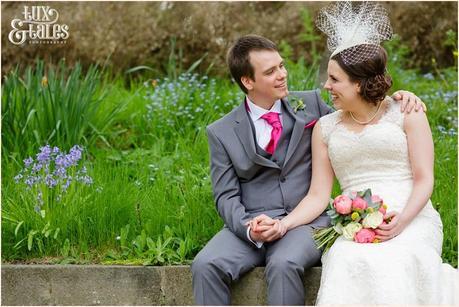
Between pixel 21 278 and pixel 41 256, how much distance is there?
198mm

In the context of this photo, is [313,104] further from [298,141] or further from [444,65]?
[444,65]

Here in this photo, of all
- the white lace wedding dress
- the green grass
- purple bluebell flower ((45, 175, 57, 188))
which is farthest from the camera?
purple bluebell flower ((45, 175, 57, 188))

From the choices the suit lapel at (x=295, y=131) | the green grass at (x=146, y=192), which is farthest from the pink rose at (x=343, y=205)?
the green grass at (x=146, y=192)

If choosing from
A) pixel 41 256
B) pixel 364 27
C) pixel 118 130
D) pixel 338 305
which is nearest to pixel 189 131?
pixel 118 130

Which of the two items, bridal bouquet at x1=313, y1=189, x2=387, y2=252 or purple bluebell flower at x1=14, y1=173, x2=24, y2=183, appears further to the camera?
purple bluebell flower at x1=14, y1=173, x2=24, y2=183

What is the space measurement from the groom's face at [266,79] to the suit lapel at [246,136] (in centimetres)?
10

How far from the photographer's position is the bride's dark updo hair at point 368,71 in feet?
14.5

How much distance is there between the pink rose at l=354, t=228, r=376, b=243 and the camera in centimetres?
414

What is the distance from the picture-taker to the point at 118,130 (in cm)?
647

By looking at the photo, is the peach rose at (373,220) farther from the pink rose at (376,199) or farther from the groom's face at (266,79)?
the groom's face at (266,79)

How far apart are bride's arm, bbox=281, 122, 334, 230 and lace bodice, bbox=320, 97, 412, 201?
0.05 metres

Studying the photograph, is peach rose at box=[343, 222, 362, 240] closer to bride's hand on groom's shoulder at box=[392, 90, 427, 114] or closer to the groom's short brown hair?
bride's hand on groom's shoulder at box=[392, 90, 427, 114]

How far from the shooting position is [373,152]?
443 centimetres

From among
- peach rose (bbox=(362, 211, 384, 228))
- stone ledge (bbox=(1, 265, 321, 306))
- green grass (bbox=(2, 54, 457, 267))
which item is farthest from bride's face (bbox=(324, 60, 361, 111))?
stone ledge (bbox=(1, 265, 321, 306))
